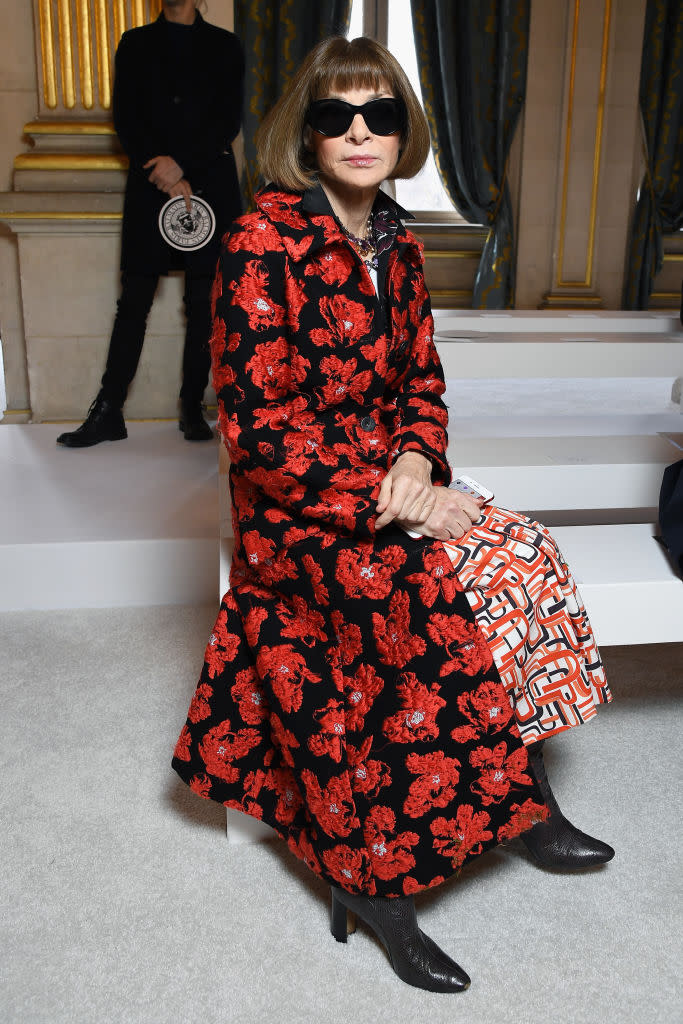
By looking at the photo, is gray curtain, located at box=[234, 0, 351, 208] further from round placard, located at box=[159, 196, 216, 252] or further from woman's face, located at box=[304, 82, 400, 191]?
woman's face, located at box=[304, 82, 400, 191]

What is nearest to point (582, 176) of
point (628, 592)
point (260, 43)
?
Result: point (260, 43)

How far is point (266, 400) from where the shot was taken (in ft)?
5.04

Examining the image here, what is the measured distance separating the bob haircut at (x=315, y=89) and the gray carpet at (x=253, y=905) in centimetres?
120

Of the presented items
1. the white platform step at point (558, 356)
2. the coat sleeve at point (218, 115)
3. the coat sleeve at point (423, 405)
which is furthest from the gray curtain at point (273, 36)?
the coat sleeve at point (423, 405)

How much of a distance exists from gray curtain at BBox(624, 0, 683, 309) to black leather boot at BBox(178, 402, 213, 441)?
155 inches

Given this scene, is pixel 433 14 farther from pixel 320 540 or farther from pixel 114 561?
pixel 320 540

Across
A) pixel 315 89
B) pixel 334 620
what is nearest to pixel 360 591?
pixel 334 620

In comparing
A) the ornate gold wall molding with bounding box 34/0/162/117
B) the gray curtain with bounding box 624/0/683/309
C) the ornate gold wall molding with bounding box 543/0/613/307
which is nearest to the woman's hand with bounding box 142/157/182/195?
the ornate gold wall molding with bounding box 34/0/162/117

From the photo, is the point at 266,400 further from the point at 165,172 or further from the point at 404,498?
the point at 165,172

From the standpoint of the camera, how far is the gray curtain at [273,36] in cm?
595

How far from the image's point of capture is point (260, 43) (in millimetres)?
6000

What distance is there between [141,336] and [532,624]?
3198mm

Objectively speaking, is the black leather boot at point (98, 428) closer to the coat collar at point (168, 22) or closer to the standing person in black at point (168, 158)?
the standing person in black at point (168, 158)

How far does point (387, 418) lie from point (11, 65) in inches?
148
